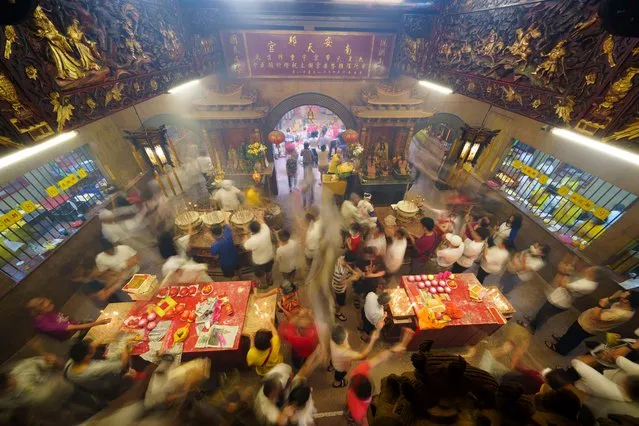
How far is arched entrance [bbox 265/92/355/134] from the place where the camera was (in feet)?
31.0

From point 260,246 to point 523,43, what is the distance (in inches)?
271

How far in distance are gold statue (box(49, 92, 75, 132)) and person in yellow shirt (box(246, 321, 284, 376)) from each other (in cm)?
429

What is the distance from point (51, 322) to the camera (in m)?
3.68

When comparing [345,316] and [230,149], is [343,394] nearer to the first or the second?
[345,316]

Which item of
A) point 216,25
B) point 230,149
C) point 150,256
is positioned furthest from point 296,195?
point 216,25

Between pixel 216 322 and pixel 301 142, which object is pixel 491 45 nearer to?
pixel 216 322

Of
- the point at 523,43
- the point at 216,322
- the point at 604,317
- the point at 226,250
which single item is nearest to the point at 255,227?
the point at 226,250

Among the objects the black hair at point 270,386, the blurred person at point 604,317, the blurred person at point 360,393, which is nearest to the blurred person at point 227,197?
the black hair at point 270,386

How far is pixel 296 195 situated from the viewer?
9562 mm

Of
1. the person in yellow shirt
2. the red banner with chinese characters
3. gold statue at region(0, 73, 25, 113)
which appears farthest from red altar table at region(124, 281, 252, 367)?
the red banner with chinese characters

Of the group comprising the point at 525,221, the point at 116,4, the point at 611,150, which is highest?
the point at 116,4

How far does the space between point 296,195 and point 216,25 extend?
6430 millimetres

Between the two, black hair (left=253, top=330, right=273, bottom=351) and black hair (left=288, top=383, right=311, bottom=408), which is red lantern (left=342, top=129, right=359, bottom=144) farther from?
black hair (left=288, top=383, right=311, bottom=408)

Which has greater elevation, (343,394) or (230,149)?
(230,149)
